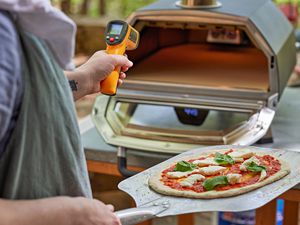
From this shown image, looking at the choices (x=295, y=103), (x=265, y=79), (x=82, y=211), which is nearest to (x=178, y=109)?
(x=265, y=79)

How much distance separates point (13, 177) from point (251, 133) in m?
0.85

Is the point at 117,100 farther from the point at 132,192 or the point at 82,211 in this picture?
the point at 82,211

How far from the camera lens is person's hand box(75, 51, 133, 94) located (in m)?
1.24

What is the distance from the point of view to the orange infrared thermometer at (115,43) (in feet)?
4.02

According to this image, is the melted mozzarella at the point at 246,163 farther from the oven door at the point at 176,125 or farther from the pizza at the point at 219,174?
the oven door at the point at 176,125

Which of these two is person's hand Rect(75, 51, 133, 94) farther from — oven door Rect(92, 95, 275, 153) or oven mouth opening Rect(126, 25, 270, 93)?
oven mouth opening Rect(126, 25, 270, 93)

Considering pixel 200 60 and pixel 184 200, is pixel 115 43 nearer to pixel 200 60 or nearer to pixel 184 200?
pixel 184 200

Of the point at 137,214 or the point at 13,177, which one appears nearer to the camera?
the point at 13,177

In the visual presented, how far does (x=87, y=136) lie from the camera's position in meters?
1.72

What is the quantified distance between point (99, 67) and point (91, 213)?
48 centimetres

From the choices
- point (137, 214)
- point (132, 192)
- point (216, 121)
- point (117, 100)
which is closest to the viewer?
point (137, 214)

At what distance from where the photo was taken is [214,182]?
3.93 feet

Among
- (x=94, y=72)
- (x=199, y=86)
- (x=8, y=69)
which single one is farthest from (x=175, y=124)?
(x=8, y=69)

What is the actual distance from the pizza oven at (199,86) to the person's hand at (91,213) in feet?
2.19
